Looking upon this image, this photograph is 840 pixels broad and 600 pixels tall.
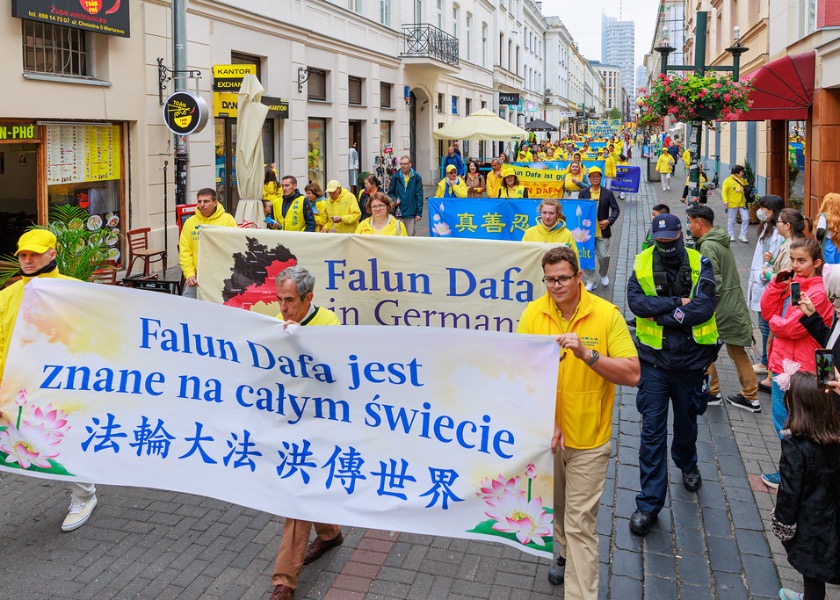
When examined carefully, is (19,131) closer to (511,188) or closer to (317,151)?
(511,188)

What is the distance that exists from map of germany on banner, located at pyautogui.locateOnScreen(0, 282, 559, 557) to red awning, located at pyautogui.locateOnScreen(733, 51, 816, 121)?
46.3 feet

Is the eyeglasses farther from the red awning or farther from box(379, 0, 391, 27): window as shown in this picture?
box(379, 0, 391, 27): window

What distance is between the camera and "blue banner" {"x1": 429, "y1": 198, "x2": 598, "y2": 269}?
33.9ft

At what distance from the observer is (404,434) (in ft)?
13.9

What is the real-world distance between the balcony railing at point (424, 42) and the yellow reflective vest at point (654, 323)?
81.3 feet

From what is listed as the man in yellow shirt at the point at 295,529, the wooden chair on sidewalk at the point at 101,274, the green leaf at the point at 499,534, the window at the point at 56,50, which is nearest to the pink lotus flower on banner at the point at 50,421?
the man in yellow shirt at the point at 295,529

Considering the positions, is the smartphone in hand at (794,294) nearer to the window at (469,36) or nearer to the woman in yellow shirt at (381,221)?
the woman in yellow shirt at (381,221)

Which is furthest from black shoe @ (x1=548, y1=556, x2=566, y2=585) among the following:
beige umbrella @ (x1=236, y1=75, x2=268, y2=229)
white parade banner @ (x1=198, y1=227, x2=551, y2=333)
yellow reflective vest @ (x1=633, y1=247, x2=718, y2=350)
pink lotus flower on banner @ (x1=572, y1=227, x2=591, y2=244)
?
beige umbrella @ (x1=236, y1=75, x2=268, y2=229)

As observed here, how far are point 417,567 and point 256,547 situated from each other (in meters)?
1.02

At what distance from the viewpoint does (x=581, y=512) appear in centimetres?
411

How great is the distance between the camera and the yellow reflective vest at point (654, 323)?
16.7 ft

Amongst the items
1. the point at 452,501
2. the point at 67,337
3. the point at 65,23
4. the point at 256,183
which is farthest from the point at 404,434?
the point at 65,23

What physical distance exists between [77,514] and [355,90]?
21.7 metres

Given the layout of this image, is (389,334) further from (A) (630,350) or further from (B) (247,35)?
(B) (247,35)
